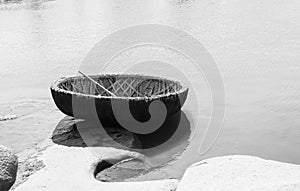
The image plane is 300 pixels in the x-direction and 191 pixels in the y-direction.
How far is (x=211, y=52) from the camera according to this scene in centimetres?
1593

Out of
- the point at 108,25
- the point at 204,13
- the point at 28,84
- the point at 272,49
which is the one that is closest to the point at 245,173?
the point at 28,84

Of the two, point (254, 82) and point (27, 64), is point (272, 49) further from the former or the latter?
point (27, 64)

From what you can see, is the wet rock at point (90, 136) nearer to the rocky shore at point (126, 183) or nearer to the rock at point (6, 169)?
the rocky shore at point (126, 183)

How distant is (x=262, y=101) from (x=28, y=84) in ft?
22.2

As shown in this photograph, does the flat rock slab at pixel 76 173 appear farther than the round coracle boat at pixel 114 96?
No

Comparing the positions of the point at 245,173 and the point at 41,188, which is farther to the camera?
the point at 41,188

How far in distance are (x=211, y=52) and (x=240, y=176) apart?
10.6 m

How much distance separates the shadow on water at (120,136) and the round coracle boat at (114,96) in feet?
0.91

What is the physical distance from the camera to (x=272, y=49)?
52.2 ft

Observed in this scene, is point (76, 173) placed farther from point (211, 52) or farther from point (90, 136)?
point (211, 52)

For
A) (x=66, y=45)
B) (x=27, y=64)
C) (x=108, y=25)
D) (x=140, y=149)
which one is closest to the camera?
(x=140, y=149)

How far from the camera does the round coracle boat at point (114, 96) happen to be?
365 inches

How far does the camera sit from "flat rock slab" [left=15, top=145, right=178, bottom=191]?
7.00m

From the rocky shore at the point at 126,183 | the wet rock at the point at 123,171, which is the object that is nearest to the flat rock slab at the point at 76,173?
the rocky shore at the point at 126,183
